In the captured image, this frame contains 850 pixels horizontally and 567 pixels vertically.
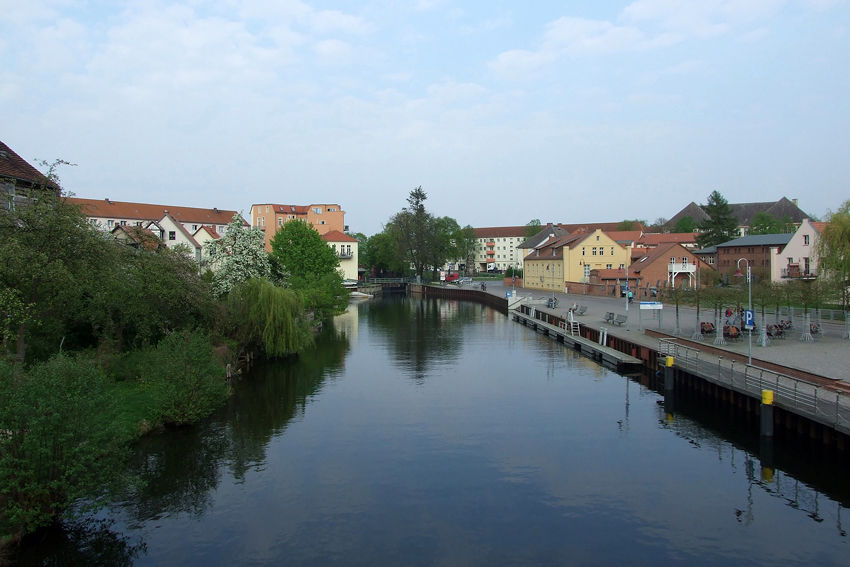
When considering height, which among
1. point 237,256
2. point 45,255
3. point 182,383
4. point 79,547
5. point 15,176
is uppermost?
point 15,176

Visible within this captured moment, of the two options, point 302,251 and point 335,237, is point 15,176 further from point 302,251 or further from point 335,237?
point 335,237

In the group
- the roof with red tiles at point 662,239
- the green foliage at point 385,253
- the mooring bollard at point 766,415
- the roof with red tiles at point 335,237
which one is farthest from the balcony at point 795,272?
the green foliage at point 385,253

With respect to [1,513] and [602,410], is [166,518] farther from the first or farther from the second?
[602,410]

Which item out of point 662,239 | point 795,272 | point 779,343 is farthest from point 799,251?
point 779,343

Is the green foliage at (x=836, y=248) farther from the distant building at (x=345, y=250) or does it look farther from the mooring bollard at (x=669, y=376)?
the distant building at (x=345, y=250)

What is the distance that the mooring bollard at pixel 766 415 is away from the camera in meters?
17.2

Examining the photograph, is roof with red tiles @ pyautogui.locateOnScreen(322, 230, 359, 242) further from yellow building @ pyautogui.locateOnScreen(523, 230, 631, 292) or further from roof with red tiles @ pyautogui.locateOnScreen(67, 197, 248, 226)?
yellow building @ pyautogui.locateOnScreen(523, 230, 631, 292)

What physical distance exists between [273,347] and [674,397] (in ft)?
60.6

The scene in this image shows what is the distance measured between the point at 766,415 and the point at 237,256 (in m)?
27.5

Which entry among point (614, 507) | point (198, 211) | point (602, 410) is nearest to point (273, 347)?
point (602, 410)

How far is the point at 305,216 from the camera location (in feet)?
336

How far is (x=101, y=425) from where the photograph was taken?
12742 millimetres

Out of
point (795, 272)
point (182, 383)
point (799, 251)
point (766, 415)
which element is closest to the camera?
point (766, 415)

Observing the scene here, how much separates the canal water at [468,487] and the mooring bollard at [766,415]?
1.66 ft
